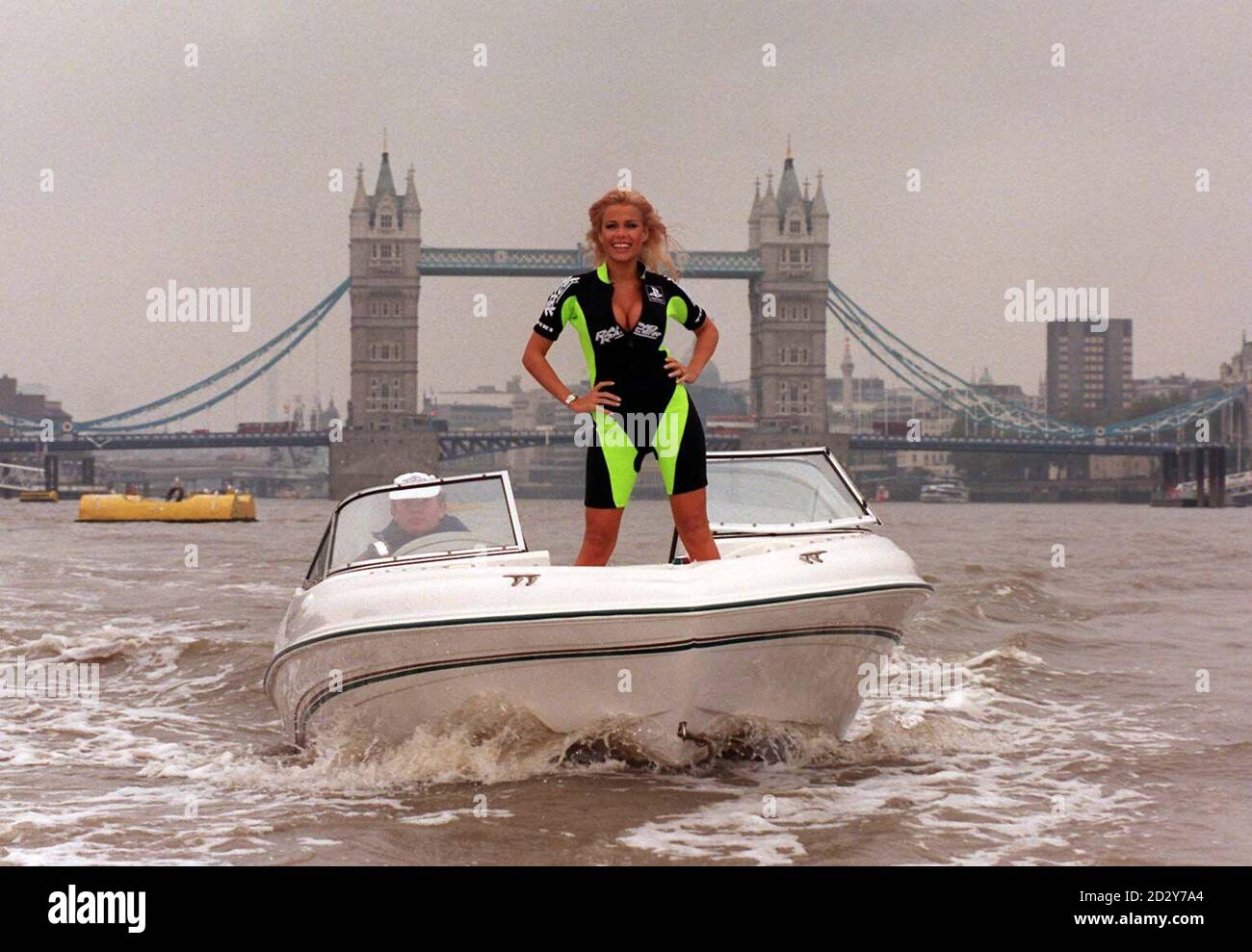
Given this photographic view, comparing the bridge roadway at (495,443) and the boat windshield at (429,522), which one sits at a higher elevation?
the bridge roadway at (495,443)

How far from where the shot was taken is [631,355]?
15.6 feet

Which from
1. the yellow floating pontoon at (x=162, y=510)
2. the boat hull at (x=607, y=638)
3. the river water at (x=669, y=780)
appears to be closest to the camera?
the river water at (x=669, y=780)

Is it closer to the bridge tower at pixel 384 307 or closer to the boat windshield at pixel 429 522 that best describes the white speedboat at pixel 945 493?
the bridge tower at pixel 384 307

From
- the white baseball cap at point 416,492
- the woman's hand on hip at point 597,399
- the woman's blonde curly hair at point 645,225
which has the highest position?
the woman's blonde curly hair at point 645,225

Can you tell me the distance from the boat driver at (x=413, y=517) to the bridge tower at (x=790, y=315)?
280ft

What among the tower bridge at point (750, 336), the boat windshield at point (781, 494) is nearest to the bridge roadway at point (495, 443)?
the tower bridge at point (750, 336)

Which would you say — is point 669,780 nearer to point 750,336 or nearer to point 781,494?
point 781,494

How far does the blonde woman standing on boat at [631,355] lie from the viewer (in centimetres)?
476

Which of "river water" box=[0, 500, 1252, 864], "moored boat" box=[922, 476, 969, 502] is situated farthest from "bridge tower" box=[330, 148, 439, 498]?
"river water" box=[0, 500, 1252, 864]

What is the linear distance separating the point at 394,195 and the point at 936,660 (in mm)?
95486

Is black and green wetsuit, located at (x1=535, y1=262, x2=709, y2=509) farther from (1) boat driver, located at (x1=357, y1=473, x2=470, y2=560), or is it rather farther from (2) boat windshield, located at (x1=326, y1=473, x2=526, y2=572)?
(1) boat driver, located at (x1=357, y1=473, x2=470, y2=560)

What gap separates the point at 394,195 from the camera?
101 meters
